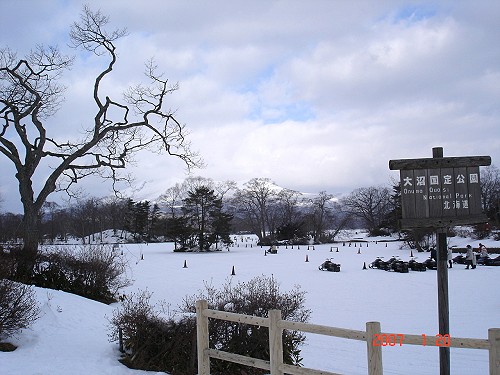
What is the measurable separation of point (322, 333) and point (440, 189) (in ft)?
10.2

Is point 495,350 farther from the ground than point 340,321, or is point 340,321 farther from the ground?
point 495,350

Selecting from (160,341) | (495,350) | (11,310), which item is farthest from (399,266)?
(495,350)

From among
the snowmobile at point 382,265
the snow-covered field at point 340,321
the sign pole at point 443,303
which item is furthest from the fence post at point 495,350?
the snowmobile at point 382,265

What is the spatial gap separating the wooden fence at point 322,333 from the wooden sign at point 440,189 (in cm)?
210

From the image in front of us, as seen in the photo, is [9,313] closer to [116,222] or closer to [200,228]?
[200,228]

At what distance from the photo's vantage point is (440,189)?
22.3ft

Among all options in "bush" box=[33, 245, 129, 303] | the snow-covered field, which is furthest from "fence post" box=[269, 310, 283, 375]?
"bush" box=[33, 245, 129, 303]

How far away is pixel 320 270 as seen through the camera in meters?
29.5

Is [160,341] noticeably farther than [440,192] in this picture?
Yes

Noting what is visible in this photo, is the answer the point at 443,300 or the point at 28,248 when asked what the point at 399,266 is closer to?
the point at 28,248

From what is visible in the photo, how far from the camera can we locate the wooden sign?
Answer: 6750mm

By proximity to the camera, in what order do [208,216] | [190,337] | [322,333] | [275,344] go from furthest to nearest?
[208,216], [190,337], [275,344], [322,333]

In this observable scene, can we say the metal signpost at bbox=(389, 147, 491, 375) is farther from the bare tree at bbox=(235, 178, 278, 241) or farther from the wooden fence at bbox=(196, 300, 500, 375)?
the bare tree at bbox=(235, 178, 278, 241)
